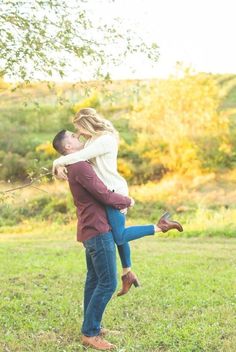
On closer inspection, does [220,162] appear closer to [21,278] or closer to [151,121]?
[151,121]

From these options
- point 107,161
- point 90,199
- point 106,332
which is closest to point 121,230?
point 90,199

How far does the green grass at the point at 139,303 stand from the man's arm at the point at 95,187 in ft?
4.62

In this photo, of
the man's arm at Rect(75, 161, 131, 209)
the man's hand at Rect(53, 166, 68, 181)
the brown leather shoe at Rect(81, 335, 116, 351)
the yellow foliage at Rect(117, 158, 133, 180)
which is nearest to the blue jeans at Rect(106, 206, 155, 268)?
the man's arm at Rect(75, 161, 131, 209)

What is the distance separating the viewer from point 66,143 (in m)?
5.32

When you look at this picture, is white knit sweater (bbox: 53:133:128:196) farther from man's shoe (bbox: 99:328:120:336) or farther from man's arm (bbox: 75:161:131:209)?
man's shoe (bbox: 99:328:120:336)

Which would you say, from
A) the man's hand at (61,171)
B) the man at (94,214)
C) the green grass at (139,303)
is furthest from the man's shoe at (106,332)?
the man's hand at (61,171)

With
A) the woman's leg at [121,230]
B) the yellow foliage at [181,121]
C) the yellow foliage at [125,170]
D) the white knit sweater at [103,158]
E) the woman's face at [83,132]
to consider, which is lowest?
the yellow foliage at [125,170]

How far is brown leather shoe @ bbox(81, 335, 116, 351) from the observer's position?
5.60 m

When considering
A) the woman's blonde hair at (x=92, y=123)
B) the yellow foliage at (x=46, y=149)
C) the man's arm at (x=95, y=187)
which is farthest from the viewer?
the yellow foliage at (x=46, y=149)

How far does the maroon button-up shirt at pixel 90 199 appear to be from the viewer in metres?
5.16

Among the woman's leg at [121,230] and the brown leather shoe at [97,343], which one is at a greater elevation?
the woman's leg at [121,230]

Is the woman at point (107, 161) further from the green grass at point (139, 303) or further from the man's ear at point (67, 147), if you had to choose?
the green grass at point (139, 303)

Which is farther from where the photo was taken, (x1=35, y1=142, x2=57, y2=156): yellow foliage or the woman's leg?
(x1=35, y1=142, x2=57, y2=156): yellow foliage

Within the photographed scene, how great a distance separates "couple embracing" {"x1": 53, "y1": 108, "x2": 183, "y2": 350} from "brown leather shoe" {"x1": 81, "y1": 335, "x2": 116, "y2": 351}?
1.53 ft
